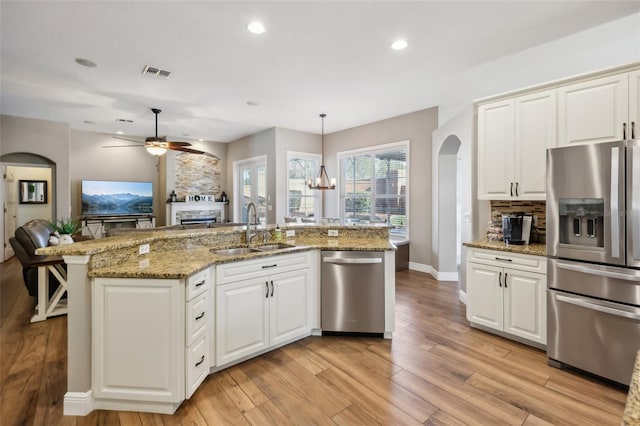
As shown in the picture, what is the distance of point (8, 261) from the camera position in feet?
20.9

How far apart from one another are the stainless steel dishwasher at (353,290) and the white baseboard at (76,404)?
1.90 metres

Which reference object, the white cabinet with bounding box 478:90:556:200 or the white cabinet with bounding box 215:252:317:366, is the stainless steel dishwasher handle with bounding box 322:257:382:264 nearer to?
the white cabinet with bounding box 215:252:317:366

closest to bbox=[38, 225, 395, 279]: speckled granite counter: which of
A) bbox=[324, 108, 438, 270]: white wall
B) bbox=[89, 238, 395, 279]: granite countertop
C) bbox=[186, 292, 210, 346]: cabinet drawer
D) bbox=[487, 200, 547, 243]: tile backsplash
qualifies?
bbox=[89, 238, 395, 279]: granite countertop

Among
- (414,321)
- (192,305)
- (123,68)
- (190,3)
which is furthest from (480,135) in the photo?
(123,68)

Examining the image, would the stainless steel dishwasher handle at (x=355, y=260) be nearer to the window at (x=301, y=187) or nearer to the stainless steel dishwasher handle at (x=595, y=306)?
the stainless steel dishwasher handle at (x=595, y=306)

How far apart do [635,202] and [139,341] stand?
3510mm

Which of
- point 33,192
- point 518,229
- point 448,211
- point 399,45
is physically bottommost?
point 518,229

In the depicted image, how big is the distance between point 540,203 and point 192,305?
3.63 meters

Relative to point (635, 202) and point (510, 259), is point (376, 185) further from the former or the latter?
point (635, 202)

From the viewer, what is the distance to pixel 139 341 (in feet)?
6.30

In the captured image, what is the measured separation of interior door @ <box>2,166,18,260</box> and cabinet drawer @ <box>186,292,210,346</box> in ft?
23.9

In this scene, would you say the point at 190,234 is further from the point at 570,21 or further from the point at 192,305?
the point at 570,21

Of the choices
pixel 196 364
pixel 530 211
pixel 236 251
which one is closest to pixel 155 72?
pixel 236 251

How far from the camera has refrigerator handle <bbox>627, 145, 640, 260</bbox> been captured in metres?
2.09
